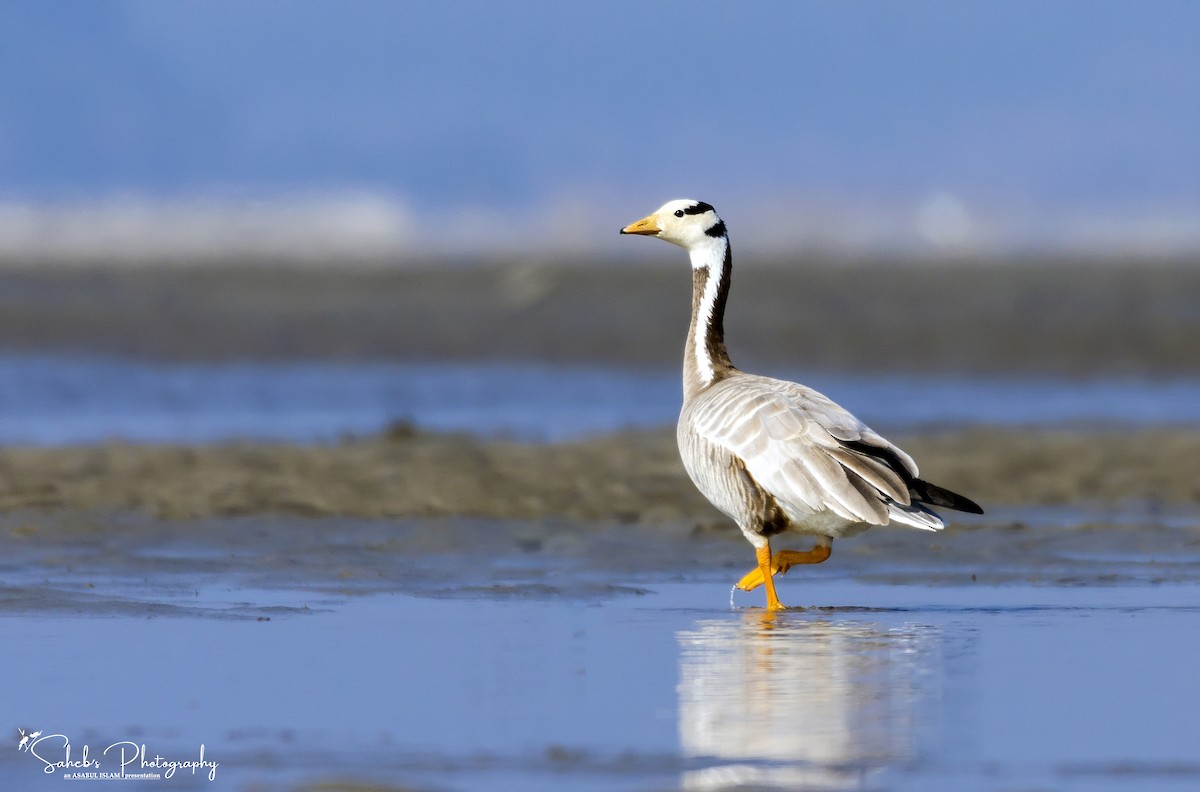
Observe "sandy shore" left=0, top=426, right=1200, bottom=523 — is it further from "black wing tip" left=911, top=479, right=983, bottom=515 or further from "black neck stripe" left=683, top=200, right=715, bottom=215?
"black wing tip" left=911, top=479, right=983, bottom=515

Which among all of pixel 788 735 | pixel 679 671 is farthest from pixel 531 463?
pixel 788 735

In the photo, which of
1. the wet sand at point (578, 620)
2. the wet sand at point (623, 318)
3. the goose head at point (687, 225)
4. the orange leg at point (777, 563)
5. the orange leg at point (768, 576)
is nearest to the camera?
the wet sand at point (578, 620)

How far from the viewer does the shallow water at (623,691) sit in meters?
5.71

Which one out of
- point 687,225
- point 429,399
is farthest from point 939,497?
point 429,399

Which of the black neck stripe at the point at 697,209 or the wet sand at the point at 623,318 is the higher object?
the wet sand at the point at 623,318

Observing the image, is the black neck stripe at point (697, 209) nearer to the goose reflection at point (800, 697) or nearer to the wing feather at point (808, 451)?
the wing feather at point (808, 451)

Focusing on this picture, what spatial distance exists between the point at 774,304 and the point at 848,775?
2503 centimetres

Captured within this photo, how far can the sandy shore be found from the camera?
39.4 ft

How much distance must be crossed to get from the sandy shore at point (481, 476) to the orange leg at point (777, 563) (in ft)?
7.60

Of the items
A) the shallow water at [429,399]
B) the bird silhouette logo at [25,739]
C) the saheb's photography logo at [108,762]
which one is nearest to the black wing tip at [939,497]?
the saheb's photography logo at [108,762]

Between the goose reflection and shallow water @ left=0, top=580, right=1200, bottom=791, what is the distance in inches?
0.6

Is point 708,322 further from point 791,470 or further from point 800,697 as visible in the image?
point 800,697

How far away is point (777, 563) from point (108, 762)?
4.24m

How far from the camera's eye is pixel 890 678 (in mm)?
6949
